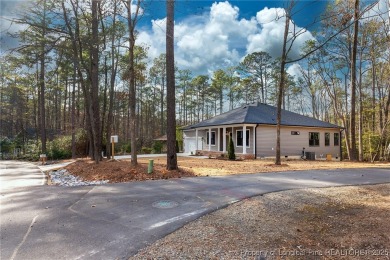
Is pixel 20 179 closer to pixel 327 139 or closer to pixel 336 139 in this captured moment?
pixel 327 139

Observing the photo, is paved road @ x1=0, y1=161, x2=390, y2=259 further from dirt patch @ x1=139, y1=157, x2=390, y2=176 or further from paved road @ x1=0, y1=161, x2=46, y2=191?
dirt patch @ x1=139, y1=157, x2=390, y2=176

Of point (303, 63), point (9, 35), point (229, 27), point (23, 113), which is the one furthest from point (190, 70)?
point (9, 35)

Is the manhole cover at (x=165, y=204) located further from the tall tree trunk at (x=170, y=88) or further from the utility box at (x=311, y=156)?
the utility box at (x=311, y=156)

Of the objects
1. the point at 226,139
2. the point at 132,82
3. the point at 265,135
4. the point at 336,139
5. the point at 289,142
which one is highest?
the point at 132,82

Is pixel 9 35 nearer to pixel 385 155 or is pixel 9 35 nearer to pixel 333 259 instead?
pixel 333 259

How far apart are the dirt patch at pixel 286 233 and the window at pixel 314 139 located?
16.8 m

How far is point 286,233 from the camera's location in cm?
343

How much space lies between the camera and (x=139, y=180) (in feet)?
26.2

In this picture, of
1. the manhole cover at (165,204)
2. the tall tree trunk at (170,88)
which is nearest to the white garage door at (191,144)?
the tall tree trunk at (170,88)

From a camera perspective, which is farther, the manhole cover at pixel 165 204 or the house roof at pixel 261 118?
the house roof at pixel 261 118

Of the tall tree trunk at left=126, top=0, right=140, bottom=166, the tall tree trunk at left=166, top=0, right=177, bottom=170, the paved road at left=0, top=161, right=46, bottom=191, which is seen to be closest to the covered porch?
the tall tree trunk at left=166, top=0, right=177, bottom=170

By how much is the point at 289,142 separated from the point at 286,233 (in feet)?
57.2

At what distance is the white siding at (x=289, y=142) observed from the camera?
18.6 metres

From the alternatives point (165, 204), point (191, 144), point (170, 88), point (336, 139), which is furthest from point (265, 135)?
point (165, 204)
